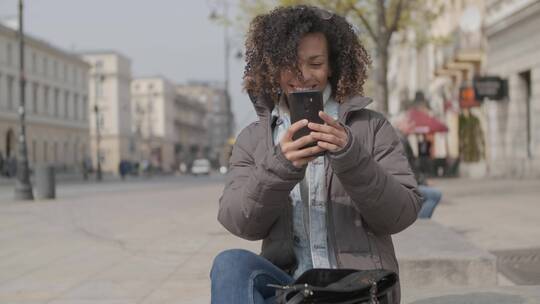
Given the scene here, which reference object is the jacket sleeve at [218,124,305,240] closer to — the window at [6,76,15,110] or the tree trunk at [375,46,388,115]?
the tree trunk at [375,46,388,115]

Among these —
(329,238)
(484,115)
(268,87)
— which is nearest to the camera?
(329,238)

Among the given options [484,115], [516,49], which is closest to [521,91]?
[516,49]

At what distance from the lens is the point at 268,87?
8.63 ft

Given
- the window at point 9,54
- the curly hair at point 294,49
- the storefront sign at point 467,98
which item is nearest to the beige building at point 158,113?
the window at point 9,54

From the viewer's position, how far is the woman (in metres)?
2.25

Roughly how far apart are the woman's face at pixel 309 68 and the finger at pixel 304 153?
1.38ft

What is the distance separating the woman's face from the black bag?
65 cm

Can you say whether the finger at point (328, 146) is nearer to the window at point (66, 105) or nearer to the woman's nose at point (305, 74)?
the woman's nose at point (305, 74)

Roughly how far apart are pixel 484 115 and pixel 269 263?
23214 mm

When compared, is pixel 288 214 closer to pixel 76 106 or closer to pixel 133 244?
pixel 133 244

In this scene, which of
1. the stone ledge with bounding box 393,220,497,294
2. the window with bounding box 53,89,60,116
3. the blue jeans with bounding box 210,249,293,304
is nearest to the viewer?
the blue jeans with bounding box 210,249,293,304

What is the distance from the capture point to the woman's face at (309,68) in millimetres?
2504

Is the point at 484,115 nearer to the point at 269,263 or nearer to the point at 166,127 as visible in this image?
the point at 269,263

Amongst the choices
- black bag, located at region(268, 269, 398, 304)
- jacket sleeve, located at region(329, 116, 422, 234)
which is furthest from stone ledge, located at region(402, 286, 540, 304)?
black bag, located at region(268, 269, 398, 304)
